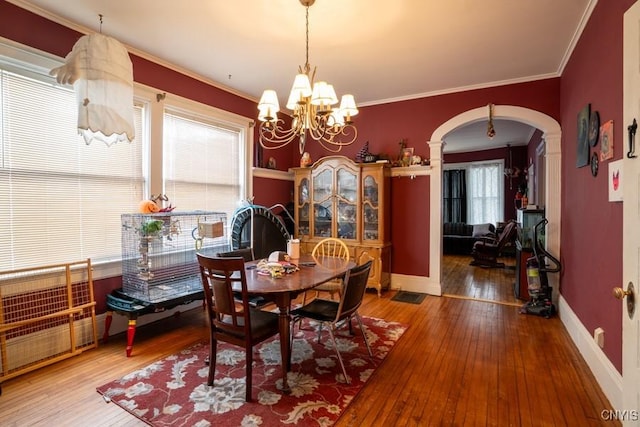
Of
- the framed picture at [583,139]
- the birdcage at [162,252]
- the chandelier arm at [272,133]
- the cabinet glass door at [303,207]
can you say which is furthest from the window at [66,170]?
the framed picture at [583,139]

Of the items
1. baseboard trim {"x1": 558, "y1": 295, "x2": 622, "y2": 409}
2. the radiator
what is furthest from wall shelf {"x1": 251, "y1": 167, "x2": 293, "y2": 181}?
baseboard trim {"x1": 558, "y1": 295, "x2": 622, "y2": 409}

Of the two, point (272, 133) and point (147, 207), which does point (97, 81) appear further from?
point (272, 133)

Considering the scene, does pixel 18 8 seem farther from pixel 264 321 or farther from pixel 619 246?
pixel 619 246

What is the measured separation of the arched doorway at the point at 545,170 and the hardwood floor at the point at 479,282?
52 cm

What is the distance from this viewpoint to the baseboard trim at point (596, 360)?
78.0 inches

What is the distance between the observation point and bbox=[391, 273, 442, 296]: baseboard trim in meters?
4.52

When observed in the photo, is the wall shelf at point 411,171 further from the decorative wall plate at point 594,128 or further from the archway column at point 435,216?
the decorative wall plate at point 594,128

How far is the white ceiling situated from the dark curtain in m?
5.13

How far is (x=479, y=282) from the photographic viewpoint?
5289mm

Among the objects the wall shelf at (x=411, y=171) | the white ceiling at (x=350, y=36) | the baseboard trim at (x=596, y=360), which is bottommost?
the baseboard trim at (x=596, y=360)

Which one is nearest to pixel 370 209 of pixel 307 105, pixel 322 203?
pixel 322 203

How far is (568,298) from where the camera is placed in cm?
325

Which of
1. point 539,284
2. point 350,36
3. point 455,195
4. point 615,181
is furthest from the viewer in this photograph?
point 455,195

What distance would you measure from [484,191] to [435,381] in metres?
7.42
